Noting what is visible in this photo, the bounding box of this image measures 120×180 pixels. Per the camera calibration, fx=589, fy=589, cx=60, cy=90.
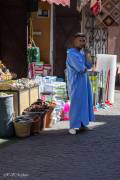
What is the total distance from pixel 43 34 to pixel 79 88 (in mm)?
5412

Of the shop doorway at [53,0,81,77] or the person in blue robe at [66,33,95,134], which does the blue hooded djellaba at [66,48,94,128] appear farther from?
the shop doorway at [53,0,81,77]

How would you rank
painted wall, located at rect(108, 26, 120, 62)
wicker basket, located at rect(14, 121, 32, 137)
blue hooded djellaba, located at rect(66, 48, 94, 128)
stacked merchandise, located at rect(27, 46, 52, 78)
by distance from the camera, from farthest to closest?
painted wall, located at rect(108, 26, 120, 62) < stacked merchandise, located at rect(27, 46, 52, 78) < blue hooded djellaba, located at rect(66, 48, 94, 128) < wicker basket, located at rect(14, 121, 32, 137)

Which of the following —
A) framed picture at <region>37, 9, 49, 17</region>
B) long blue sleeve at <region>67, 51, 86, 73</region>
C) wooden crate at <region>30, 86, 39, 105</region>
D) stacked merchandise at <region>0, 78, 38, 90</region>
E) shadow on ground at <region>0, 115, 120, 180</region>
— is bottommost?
shadow on ground at <region>0, 115, 120, 180</region>

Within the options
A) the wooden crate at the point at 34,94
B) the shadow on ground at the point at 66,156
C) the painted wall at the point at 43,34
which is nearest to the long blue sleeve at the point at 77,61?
the shadow on ground at the point at 66,156

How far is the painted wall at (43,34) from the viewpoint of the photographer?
15766 mm

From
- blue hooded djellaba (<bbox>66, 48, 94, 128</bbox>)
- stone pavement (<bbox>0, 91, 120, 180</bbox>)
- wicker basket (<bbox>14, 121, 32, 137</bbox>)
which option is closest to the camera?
stone pavement (<bbox>0, 91, 120, 180</bbox>)

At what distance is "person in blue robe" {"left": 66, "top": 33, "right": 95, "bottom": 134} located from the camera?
10.4 meters

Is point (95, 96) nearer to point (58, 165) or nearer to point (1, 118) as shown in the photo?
point (1, 118)

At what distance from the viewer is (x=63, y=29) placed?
1678 centimetres

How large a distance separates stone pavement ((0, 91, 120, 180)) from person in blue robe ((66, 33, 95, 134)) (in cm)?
27

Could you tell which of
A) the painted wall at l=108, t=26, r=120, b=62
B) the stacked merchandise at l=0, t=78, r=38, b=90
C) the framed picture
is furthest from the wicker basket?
the painted wall at l=108, t=26, r=120, b=62

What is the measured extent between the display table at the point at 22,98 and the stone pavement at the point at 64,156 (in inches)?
27.6

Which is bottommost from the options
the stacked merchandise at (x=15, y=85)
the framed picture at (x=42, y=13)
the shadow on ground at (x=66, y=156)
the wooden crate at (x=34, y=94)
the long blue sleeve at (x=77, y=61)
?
the shadow on ground at (x=66, y=156)

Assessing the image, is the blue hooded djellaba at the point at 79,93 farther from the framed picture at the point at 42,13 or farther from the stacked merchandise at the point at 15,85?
the framed picture at the point at 42,13
